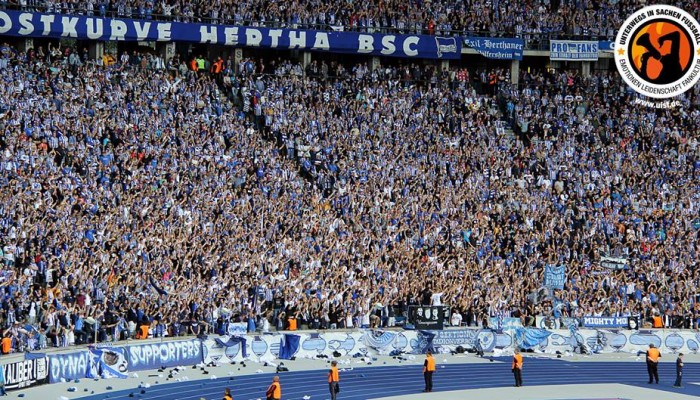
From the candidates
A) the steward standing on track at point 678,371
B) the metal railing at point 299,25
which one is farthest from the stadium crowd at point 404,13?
the steward standing on track at point 678,371

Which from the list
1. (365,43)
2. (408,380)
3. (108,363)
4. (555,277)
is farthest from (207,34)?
(108,363)

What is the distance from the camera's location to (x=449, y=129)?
167 ft

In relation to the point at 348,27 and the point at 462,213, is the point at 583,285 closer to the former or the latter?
the point at 462,213

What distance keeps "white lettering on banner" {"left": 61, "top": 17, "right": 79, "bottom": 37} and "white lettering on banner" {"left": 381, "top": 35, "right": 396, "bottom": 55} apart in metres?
13.5

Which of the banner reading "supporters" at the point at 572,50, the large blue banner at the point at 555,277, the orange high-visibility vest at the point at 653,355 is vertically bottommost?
the orange high-visibility vest at the point at 653,355

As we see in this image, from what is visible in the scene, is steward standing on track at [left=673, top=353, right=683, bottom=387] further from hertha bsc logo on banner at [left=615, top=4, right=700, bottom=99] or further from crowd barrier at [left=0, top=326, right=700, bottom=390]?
hertha bsc logo on banner at [left=615, top=4, right=700, bottom=99]

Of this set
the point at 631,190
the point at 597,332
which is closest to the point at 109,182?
the point at 597,332

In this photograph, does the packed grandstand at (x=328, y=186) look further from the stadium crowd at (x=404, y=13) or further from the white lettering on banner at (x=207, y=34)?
the white lettering on banner at (x=207, y=34)

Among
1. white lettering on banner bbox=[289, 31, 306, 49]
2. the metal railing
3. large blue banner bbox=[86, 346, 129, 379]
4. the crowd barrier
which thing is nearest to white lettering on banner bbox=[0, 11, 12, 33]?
the metal railing

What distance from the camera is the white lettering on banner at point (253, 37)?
5078 centimetres

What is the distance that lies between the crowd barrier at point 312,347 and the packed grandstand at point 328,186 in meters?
1.00

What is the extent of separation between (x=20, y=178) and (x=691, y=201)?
84.1 feet

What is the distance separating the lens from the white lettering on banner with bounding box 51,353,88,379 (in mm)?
31053

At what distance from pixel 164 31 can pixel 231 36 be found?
283 centimetres
